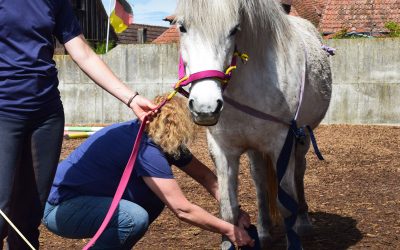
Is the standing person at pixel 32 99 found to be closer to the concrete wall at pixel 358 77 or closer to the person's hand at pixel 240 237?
the person's hand at pixel 240 237

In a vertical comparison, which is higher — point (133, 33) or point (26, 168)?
point (26, 168)

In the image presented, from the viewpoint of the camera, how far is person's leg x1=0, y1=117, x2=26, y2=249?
256cm

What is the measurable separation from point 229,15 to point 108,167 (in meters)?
0.98

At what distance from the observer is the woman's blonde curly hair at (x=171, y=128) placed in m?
2.86

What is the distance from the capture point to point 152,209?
10.7 ft

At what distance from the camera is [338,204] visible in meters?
5.02

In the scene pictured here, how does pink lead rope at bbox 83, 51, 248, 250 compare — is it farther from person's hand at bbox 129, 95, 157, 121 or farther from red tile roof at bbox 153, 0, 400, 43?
red tile roof at bbox 153, 0, 400, 43

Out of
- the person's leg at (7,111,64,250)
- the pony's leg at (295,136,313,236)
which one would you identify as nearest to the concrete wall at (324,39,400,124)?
the pony's leg at (295,136,313,236)

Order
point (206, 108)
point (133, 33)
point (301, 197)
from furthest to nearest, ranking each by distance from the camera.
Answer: point (133, 33), point (301, 197), point (206, 108)

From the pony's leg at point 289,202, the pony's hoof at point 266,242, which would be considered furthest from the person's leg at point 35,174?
the pony's hoof at point 266,242

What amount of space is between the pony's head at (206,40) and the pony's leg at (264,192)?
129 cm

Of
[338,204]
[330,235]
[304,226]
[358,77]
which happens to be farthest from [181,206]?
[358,77]

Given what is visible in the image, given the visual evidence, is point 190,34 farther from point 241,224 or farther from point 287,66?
point 241,224

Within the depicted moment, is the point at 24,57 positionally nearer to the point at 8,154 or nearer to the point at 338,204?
the point at 8,154
